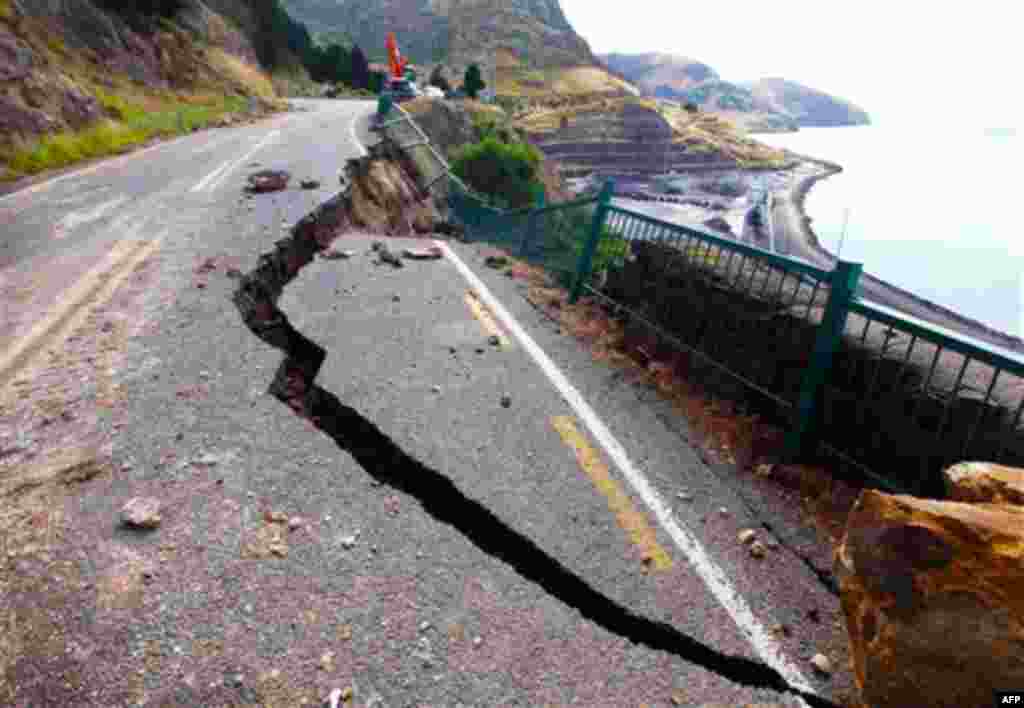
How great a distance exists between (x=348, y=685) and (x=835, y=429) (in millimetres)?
3250

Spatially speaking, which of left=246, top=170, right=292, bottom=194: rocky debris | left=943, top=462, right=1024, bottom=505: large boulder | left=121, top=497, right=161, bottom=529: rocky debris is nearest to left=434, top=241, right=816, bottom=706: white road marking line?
left=943, top=462, right=1024, bottom=505: large boulder

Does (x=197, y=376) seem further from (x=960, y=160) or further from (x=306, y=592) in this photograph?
(x=960, y=160)

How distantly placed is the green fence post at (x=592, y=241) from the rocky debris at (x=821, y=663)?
5.22 meters

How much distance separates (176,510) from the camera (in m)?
2.87

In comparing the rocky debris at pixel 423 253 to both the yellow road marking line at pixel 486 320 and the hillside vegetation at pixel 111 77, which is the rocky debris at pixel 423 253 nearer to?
the yellow road marking line at pixel 486 320

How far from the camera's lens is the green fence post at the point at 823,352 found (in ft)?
12.3

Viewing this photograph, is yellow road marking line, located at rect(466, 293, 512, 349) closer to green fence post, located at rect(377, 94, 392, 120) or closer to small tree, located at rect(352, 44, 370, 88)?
green fence post, located at rect(377, 94, 392, 120)

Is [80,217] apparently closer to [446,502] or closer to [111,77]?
[446,502]

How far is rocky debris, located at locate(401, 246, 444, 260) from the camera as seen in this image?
807 centimetres

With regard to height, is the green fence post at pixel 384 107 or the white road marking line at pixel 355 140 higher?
the green fence post at pixel 384 107

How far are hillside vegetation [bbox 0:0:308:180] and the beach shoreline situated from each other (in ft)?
69.7

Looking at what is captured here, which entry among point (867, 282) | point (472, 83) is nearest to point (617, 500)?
point (867, 282)

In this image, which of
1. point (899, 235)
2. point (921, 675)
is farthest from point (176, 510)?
point (899, 235)

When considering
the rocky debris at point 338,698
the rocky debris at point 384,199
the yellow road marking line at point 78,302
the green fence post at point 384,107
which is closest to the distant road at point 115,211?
the yellow road marking line at point 78,302
